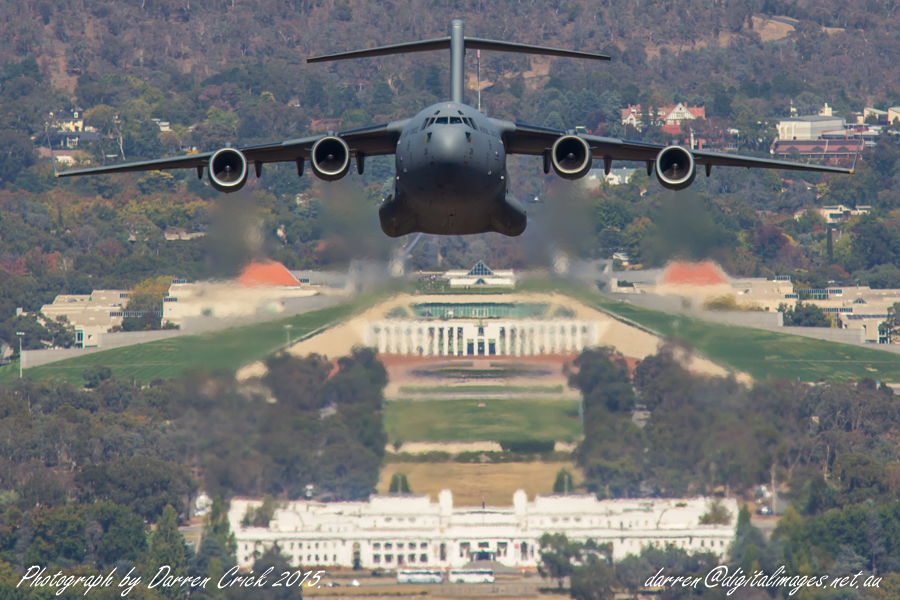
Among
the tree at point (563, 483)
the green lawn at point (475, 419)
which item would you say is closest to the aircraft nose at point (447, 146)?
the green lawn at point (475, 419)

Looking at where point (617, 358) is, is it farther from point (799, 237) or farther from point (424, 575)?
point (799, 237)

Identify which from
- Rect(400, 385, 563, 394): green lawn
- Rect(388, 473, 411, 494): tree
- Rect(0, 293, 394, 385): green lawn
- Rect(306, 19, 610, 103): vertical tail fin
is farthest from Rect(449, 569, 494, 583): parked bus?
Rect(306, 19, 610, 103): vertical tail fin

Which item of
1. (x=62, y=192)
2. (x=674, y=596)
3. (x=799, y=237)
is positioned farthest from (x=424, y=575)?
(x=62, y=192)

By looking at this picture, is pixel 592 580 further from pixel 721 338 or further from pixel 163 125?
pixel 163 125

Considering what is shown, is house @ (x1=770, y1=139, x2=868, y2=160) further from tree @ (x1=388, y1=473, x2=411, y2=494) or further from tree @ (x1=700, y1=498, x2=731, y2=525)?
tree @ (x1=388, y1=473, x2=411, y2=494)

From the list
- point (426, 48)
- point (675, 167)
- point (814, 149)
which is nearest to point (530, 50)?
point (426, 48)

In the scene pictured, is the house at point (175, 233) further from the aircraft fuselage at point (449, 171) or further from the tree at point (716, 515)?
the aircraft fuselage at point (449, 171)
